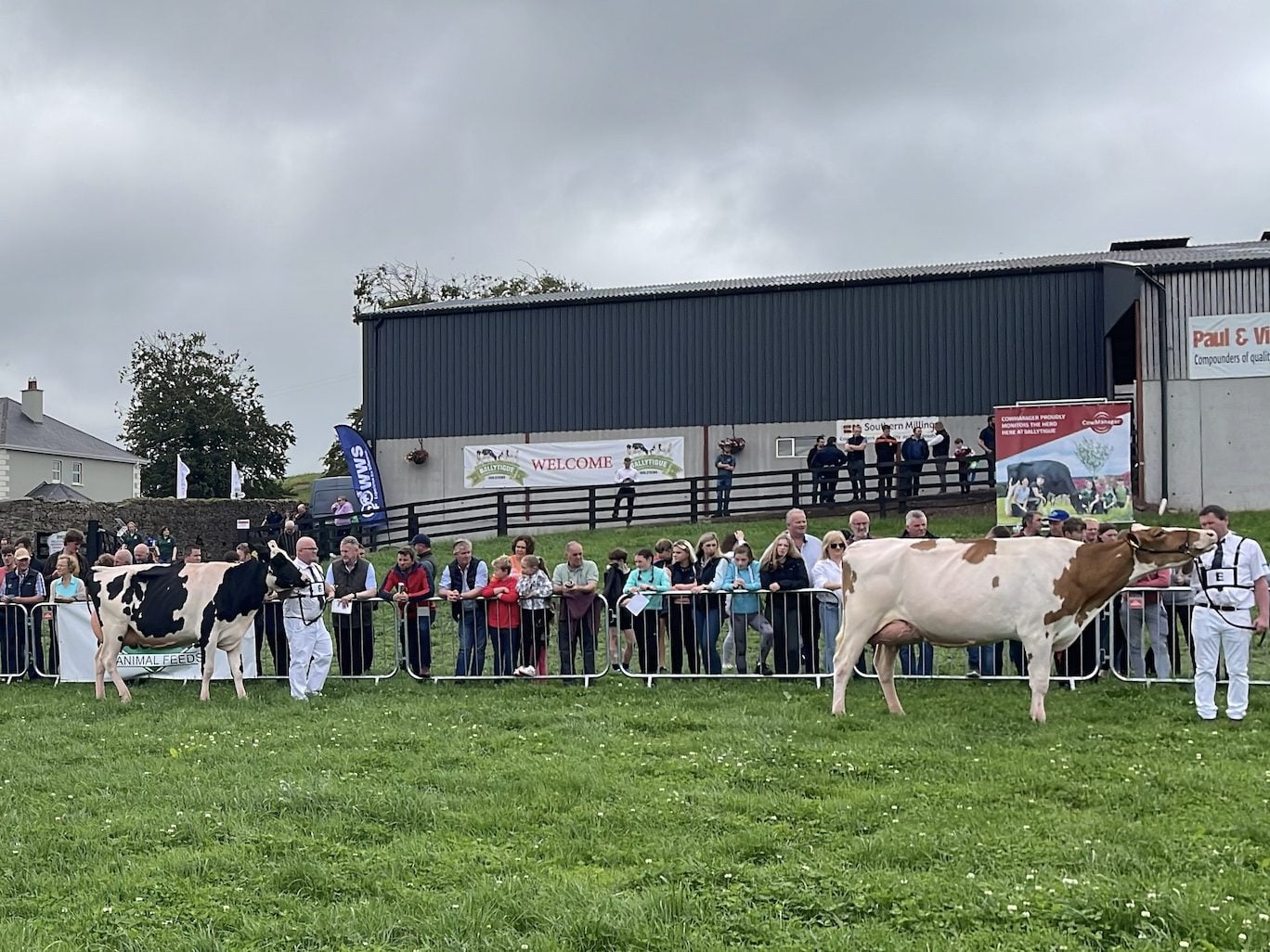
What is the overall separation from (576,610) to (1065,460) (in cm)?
1235

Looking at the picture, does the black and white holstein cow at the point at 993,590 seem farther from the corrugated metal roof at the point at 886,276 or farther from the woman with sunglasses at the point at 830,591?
the corrugated metal roof at the point at 886,276

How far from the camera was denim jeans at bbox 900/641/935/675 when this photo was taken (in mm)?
12984

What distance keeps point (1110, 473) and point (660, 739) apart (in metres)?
14.8

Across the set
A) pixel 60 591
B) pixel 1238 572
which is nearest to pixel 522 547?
pixel 60 591

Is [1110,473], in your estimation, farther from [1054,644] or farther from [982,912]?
[982,912]

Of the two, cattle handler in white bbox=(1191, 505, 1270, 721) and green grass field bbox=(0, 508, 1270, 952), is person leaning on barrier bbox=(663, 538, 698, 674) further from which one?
cattle handler in white bbox=(1191, 505, 1270, 721)

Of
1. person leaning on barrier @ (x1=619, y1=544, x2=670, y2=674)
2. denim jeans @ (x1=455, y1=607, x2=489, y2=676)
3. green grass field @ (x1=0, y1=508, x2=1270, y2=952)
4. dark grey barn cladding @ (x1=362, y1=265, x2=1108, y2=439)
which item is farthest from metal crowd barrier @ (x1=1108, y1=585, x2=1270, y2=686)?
dark grey barn cladding @ (x1=362, y1=265, x2=1108, y2=439)

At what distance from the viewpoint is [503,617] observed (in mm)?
13789

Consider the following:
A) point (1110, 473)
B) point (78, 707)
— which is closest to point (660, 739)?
point (78, 707)

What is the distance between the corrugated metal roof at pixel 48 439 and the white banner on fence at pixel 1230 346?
162 feet

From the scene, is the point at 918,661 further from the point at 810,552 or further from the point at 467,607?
the point at 467,607

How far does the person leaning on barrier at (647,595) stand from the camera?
526 inches

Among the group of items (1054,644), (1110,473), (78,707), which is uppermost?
(1110,473)

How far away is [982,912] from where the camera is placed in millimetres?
5656
